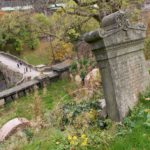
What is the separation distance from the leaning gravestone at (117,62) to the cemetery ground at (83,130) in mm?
244

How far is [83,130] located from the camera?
20.6ft

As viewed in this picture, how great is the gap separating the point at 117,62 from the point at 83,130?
1.47m

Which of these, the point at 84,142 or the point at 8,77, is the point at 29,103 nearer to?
the point at 84,142

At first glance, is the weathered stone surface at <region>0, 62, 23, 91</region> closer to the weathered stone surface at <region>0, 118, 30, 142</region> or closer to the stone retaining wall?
the stone retaining wall

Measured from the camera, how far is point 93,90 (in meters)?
8.93

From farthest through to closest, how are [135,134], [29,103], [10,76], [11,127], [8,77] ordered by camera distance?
1. [8,77]
2. [10,76]
3. [29,103]
4. [11,127]
5. [135,134]

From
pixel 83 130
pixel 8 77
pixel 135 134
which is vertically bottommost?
pixel 135 134

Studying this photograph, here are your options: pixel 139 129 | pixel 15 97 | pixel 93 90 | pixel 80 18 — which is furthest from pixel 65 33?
pixel 139 129

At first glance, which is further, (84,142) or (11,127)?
(11,127)

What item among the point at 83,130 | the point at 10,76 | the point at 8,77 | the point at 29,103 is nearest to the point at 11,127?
the point at 83,130

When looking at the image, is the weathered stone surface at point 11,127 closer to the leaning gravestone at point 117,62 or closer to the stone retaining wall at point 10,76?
the leaning gravestone at point 117,62

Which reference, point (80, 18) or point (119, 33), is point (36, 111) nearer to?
point (119, 33)

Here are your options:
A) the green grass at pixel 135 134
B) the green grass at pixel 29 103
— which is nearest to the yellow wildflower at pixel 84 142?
the green grass at pixel 135 134

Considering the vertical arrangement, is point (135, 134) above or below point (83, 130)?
below
